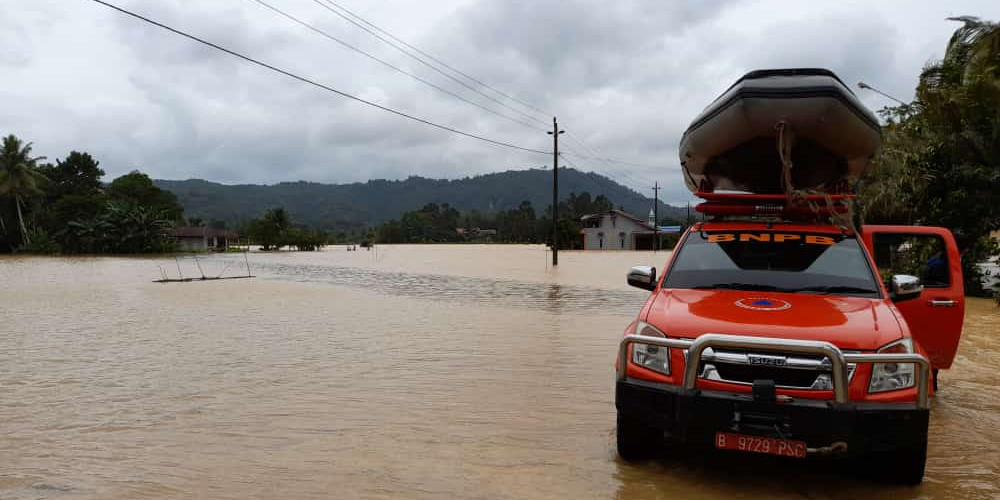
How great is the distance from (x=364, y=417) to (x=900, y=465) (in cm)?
431

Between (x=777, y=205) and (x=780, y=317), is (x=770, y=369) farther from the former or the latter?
(x=777, y=205)

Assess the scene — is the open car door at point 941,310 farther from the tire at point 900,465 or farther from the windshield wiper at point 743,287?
the tire at point 900,465

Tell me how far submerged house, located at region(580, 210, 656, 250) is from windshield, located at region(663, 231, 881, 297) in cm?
7307

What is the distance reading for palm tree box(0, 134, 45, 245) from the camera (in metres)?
64.0

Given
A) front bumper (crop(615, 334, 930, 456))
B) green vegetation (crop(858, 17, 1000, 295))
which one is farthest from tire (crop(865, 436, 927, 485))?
green vegetation (crop(858, 17, 1000, 295))

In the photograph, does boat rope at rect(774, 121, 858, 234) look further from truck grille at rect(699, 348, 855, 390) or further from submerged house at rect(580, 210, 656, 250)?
submerged house at rect(580, 210, 656, 250)

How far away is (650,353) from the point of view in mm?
4320

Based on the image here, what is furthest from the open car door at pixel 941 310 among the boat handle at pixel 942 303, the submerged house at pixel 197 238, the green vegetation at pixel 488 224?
the green vegetation at pixel 488 224

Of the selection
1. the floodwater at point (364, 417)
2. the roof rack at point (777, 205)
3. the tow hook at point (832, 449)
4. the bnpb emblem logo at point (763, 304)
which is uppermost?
the roof rack at point (777, 205)

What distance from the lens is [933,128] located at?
1761 centimetres

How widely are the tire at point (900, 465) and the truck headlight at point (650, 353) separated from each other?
1.49 m

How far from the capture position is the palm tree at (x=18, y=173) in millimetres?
63969

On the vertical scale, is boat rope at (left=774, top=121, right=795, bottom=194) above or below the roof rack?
above

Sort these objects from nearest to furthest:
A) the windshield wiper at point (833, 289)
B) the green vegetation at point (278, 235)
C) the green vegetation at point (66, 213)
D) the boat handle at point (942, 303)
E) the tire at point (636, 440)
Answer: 1. the tire at point (636, 440)
2. the windshield wiper at point (833, 289)
3. the boat handle at point (942, 303)
4. the green vegetation at point (66, 213)
5. the green vegetation at point (278, 235)
